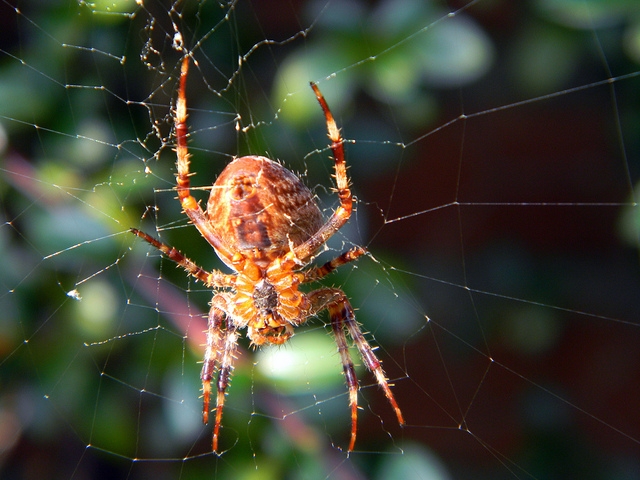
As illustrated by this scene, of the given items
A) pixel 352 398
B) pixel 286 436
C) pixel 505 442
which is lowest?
pixel 505 442

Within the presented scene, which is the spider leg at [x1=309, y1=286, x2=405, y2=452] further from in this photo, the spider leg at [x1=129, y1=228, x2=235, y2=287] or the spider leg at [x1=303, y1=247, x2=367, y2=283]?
the spider leg at [x1=129, y1=228, x2=235, y2=287]

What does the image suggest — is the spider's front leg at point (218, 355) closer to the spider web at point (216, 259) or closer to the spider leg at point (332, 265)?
the spider web at point (216, 259)

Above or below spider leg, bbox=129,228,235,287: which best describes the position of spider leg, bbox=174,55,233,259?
above

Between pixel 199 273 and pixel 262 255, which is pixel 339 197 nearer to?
pixel 262 255

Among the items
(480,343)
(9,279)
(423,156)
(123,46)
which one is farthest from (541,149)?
(9,279)

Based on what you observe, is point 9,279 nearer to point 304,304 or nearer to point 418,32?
point 304,304

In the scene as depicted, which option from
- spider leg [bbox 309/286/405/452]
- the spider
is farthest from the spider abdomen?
spider leg [bbox 309/286/405/452]

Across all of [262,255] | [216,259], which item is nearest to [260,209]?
[262,255]
